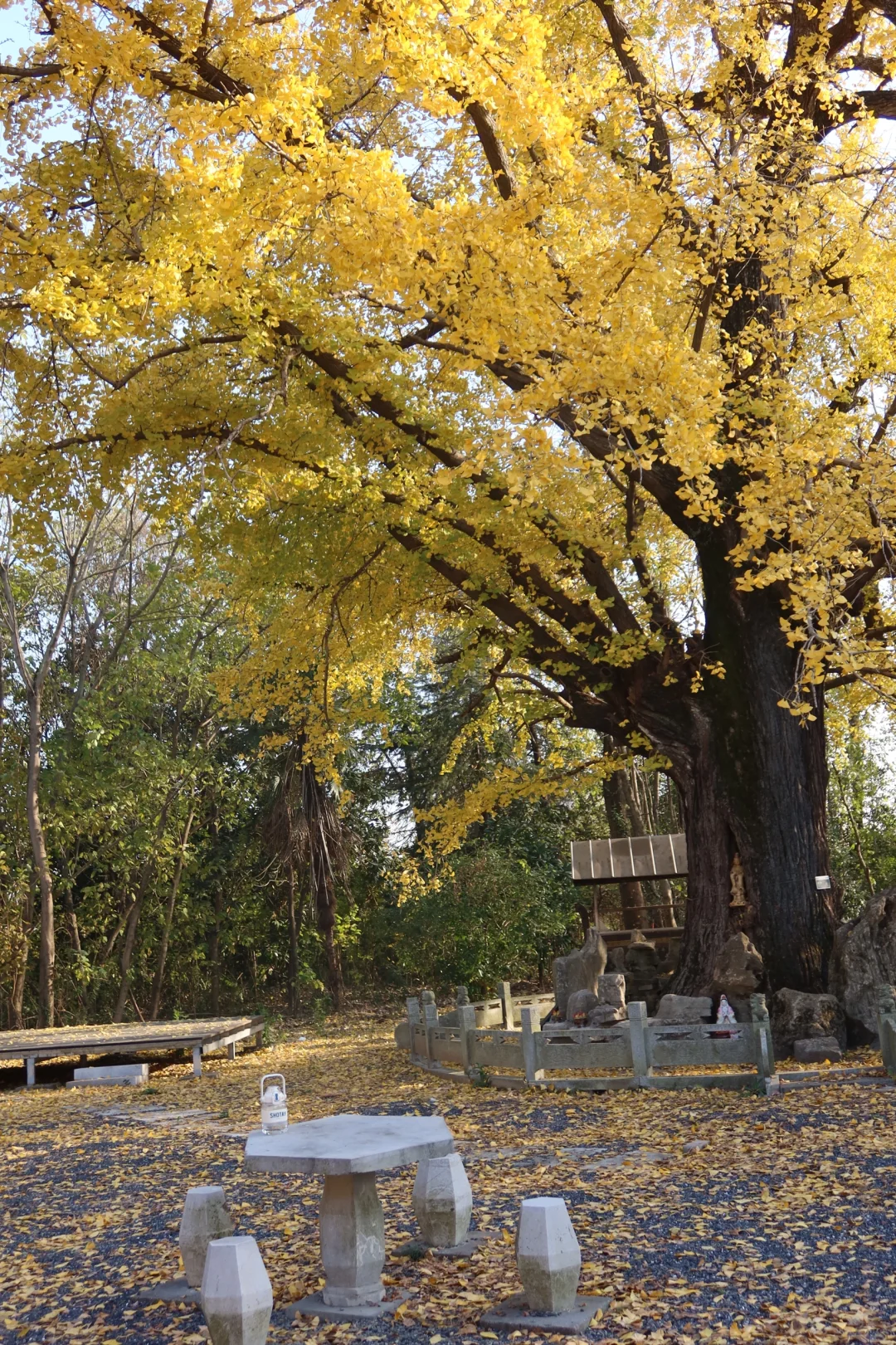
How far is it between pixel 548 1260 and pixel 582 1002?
7.35m

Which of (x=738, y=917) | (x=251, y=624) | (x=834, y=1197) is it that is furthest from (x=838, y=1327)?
(x=251, y=624)

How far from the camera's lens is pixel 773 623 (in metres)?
10.8

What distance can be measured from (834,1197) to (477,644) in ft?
22.1

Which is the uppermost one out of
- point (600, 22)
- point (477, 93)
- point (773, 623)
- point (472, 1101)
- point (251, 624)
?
point (600, 22)

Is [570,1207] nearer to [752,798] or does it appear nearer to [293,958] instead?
[752,798]

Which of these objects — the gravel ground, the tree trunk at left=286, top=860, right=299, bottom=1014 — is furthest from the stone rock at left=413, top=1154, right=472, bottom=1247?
the tree trunk at left=286, top=860, right=299, bottom=1014

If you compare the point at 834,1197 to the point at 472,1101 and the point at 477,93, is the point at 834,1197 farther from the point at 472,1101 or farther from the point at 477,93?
the point at 477,93

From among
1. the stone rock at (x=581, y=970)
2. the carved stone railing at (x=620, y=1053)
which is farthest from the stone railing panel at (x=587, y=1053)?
the stone rock at (x=581, y=970)

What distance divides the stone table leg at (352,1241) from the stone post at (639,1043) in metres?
4.64

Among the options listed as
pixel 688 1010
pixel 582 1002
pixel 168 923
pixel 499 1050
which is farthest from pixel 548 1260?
pixel 168 923

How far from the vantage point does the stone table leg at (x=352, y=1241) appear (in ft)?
13.5

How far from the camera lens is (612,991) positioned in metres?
11.1

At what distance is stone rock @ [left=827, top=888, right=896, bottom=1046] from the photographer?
9.60 metres

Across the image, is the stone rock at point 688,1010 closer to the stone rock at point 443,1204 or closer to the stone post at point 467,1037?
the stone post at point 467,1037
